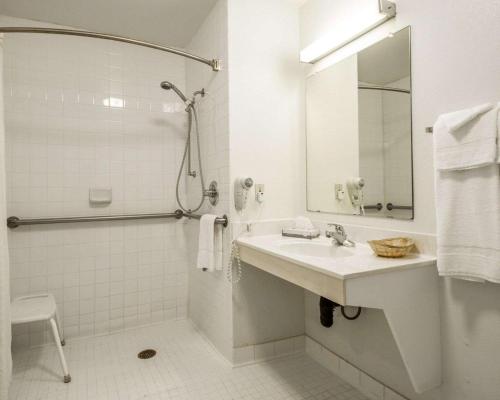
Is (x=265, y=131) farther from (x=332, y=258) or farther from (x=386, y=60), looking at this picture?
(x=332, y=258)

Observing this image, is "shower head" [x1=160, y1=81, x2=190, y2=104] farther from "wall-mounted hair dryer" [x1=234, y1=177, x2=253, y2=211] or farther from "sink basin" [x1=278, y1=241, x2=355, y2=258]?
"sink basin" [x1=278, y1=241, x2=355, y2=258]

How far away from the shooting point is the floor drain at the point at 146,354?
211cm

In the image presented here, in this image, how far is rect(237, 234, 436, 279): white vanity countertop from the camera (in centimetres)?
122

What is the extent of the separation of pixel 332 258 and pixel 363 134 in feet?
2.46

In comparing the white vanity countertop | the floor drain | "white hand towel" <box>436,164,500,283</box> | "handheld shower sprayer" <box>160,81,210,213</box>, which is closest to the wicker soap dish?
the white vanity countertop

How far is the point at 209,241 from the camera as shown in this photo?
2.02 metres

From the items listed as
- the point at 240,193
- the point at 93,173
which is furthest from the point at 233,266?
the point at 93,173

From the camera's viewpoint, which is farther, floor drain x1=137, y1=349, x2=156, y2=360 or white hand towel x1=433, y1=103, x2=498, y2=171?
floor drain x1=137, y1=349, x2=156, y2=360

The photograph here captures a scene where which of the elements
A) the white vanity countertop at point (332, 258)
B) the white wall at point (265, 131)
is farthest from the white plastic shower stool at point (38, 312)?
the white vanity countertop at point (332, 258)

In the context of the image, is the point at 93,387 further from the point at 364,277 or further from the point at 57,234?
the point at 364,277

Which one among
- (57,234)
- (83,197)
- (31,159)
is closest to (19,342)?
(57,234)

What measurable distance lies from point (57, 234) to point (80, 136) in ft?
2.52

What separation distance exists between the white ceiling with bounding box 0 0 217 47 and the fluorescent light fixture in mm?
792

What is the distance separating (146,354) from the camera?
2150 millimetres
